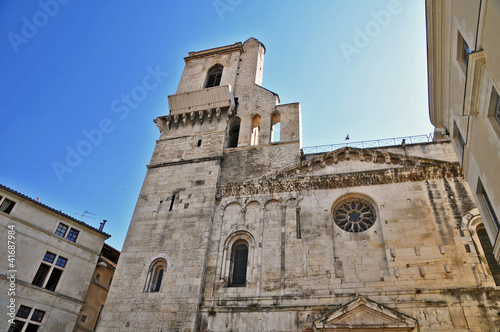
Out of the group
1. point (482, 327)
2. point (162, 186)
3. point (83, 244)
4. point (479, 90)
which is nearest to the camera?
point (479, 90)

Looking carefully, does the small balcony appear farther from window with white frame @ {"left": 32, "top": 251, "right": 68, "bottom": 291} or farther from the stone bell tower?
window with white frame @ {"left": 32, "top": 251, "right": 68, "bottom": 291}

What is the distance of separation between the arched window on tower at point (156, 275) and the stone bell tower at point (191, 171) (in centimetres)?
4

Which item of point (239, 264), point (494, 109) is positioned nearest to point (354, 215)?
point (239, 264)

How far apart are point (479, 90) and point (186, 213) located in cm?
1213

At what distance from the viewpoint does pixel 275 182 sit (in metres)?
15.9

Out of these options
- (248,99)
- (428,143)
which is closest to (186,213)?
(248,99)

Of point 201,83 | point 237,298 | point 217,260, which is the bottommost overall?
point 237,298

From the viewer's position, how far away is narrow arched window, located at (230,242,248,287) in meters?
14.1

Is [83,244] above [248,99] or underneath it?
underneath

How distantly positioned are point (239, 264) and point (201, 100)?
10.2 metres

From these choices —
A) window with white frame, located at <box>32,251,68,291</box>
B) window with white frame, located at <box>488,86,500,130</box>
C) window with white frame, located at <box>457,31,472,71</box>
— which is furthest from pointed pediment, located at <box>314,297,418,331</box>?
window with white frame, located at <box>32,251,68,291</box>

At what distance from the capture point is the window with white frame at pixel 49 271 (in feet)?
58.6

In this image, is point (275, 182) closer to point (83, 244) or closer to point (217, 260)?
point (217, 260)

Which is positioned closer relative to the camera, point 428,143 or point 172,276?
point 172,276
